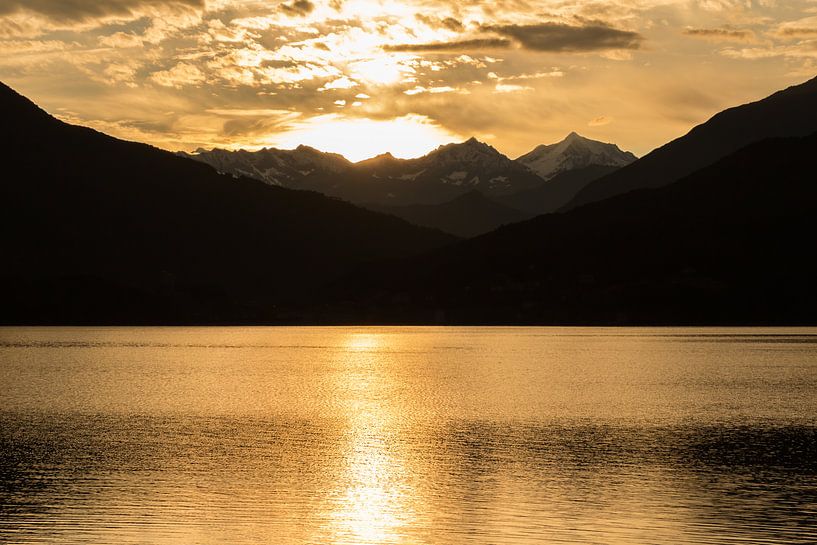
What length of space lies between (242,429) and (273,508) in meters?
39.1

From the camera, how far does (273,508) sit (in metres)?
59.9

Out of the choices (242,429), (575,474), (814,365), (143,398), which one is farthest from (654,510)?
(814,365)

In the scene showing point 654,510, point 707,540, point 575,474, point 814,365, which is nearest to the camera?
point 707,540

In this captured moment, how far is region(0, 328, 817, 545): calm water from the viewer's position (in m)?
54.2

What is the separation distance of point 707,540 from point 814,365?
148 meters

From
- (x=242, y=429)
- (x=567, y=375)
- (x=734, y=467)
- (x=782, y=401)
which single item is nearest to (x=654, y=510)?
(x=734, y=467)

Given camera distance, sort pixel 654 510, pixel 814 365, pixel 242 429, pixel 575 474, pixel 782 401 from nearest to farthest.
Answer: pixel 654 510
pixel 575 474
pixel 242 429
pixel 782 401
pixel 814 365

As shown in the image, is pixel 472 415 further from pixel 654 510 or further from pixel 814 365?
pixel 814 365

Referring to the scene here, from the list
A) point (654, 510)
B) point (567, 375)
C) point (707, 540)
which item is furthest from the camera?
point (567, 375)

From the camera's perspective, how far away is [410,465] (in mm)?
76250

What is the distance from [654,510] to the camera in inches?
2287

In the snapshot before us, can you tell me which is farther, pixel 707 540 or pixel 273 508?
pixel 273 508

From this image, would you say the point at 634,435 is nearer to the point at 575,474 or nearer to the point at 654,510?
the point at 575,474

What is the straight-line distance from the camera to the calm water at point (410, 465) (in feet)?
178
